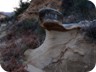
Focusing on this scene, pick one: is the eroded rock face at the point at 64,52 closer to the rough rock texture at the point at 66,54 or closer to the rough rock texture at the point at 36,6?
the rough rock texture at the point at 66,54

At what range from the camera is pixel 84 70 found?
1197 centimetres

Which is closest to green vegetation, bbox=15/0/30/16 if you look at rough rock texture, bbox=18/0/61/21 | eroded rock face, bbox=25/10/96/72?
rough rock texture, bbox=18/0/61/21

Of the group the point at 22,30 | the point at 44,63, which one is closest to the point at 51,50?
the point at 44,63

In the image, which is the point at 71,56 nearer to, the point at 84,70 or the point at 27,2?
the point at 84,70

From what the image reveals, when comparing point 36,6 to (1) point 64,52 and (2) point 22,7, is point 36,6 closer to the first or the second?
(2) point 22,7

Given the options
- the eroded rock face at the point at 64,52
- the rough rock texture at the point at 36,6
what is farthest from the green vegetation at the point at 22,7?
the eroded rock face at the point at 64,52

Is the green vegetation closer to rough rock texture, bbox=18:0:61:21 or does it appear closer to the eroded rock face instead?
rough rock texture, bbox=18:0:61:21

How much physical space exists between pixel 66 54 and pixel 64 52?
0.23 ft

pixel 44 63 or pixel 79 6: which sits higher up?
pixel 79 6

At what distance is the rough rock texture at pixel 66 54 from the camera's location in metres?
11.9

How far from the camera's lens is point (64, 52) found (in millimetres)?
12023

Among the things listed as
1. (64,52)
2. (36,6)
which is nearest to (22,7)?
(36,6)

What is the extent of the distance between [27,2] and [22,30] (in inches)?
76.0

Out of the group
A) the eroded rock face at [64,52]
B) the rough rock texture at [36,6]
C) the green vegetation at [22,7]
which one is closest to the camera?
the eroded rock face at [64,52]
